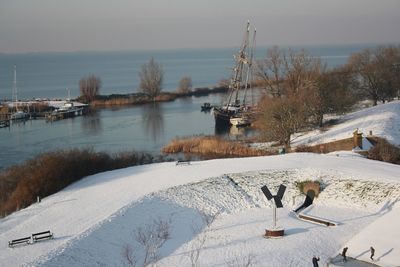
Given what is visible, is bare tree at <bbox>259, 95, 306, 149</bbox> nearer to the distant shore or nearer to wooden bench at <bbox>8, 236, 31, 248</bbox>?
wooden bench at <bbox>8, 236, 31, 248</bbox>

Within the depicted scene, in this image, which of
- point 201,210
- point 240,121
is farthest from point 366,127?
point 201,210

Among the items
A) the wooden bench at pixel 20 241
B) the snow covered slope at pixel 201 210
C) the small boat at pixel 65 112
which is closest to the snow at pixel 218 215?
the snow covered slope at pixel 201 210

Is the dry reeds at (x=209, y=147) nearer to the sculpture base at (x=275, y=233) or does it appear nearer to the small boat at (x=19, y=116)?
the sculpture base at (x=275, y=233)

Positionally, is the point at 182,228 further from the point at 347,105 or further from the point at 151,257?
the point at 347,105

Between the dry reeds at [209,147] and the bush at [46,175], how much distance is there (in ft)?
23.7

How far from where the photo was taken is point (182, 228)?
17.8 meters

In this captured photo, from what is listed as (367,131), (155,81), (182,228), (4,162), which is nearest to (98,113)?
(155,81)

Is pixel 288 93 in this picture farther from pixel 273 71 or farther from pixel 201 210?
pixel 201 210

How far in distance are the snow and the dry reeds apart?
820cm

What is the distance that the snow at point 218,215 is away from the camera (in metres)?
15.3

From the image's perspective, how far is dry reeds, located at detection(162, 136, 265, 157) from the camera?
32713 millimetres

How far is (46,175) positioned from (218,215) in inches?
316

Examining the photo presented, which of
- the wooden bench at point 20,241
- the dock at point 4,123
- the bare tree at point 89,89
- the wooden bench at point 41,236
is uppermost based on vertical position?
the bare tree at point 89,89

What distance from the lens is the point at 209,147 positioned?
33875 mm
